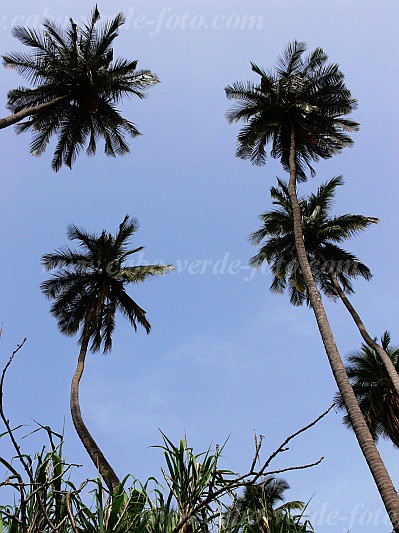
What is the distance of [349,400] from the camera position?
49.9 ft

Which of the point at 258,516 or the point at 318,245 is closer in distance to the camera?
the point at 258,516

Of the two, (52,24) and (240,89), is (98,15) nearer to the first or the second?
(52,24)

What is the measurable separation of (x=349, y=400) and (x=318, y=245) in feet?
34.8

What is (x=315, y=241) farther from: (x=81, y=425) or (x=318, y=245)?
(x=81, y=425)

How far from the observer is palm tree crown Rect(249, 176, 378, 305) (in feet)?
79.8

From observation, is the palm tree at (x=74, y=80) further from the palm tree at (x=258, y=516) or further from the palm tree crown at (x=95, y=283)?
the palm tree at (x=258, y=516)

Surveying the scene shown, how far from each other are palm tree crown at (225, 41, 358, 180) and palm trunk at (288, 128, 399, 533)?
7.84 feet

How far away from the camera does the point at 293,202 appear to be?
2080 cm

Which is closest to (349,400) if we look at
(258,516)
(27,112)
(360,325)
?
(360,325)

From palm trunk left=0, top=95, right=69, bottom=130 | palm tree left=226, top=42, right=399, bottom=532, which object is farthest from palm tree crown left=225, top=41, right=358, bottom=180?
palm trunk left=0, top=95, right=69, bottom=130

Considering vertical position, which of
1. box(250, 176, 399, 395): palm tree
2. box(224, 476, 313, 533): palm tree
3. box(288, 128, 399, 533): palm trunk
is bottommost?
box(224, 476, 313, 533): palm tree

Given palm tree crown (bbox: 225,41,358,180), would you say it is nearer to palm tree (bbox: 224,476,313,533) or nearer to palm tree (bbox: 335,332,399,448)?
palm tree (bbox: 335,332,399,448)

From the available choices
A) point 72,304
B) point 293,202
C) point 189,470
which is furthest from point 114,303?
point 189,470

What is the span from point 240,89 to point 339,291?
9.85m
